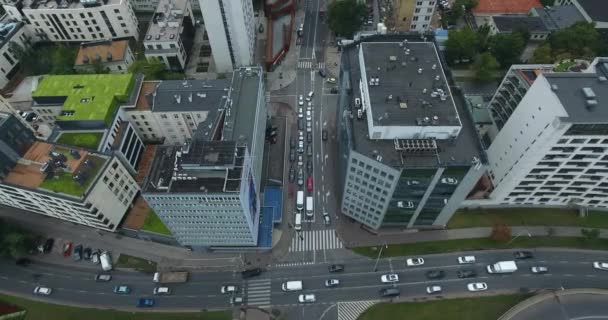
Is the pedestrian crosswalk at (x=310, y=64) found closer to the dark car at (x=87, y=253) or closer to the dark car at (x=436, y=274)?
the dark car at (x=436, y=274)

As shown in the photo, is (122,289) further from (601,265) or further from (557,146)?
(601,265)

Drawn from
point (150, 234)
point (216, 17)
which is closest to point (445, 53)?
point (216, 17)

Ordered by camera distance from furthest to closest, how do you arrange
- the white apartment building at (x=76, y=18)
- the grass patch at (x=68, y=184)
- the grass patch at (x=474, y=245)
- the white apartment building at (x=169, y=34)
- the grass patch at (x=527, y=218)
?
the white apartment building at (x=76, y=18)
the white apartment building at (x=169, y=34)
the grass patch at (x=527, y=218)
the grass patch at (x=474, y=245)
the grass patch at (x=68, y=184)

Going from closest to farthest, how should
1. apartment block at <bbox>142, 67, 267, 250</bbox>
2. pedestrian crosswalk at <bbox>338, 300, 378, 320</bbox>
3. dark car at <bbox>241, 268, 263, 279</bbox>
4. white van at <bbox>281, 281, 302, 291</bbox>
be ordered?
1. apartment block at <bbox>142, 67, 267, 250</bbox>
2. pedestrian crosswalk at <bbox>338, 300, 378, 320</bbox>
3. white van at <bbox>281, 281, 302, 291</bbox>
4. dark car at <bbox>241, 268, 263, 279</bbox>

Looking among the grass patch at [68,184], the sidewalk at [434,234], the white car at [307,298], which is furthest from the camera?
the sidewalk at [434,234]

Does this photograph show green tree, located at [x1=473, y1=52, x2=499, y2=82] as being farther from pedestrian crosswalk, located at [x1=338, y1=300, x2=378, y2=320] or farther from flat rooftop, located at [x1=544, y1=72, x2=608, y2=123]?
pedestrian crosswalk, located at [x1=338, y1=300, x2=378, y2=320]

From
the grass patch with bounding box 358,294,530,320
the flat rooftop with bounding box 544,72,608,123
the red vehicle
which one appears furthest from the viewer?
the red vehicle

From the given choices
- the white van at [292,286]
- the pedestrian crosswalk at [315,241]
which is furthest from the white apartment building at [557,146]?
the white van at [292,286]

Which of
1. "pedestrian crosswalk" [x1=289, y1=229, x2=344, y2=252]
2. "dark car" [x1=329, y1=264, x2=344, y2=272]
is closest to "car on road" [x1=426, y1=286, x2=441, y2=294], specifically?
"dark car" [x1=329, y1=264, x2=344, y2=272]
